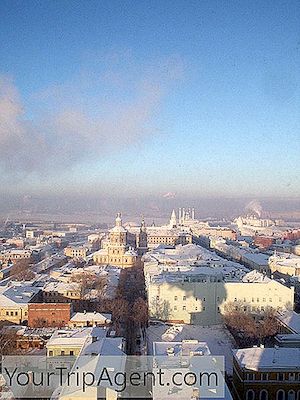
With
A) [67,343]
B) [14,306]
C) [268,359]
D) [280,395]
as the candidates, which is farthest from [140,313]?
[280,395]

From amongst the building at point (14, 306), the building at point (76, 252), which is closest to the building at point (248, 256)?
the building at point (76, 252)

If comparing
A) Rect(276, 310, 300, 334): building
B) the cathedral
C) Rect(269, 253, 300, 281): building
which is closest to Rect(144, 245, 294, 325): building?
Rect(276, 310, 300, 334): building

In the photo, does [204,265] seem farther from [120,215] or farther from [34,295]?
[120,215]

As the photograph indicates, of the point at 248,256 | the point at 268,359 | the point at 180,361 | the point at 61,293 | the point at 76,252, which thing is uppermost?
the point at 180,361

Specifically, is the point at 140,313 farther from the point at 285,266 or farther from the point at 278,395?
the point at 285,266

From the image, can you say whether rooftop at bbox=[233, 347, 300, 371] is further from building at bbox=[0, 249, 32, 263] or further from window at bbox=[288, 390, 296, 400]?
building at bbox=[0, 249, 32, 263]
